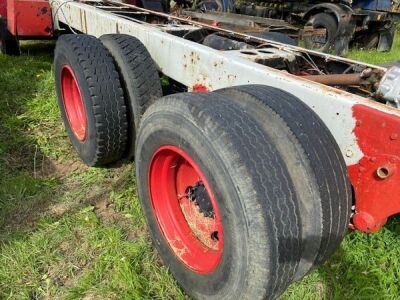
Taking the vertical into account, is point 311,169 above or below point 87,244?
above

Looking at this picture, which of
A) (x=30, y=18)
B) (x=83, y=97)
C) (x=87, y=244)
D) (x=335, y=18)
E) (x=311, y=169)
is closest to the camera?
(x=311, y=169)

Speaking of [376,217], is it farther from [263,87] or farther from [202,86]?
[202,86]

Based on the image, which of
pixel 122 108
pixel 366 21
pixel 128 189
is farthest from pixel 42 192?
pixel 366 21

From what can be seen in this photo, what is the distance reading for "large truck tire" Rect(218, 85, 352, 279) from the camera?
5.31 ft

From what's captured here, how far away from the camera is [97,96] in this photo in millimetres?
2652

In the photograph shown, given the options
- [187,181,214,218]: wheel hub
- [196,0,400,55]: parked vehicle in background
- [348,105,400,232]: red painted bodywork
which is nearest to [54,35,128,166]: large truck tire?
[187,181,214,218]: wheel hub

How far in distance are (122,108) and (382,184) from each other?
1.67 meters

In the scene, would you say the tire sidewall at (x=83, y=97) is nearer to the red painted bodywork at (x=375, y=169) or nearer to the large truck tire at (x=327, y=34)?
the red painted bodywork at (x=375, y=169)

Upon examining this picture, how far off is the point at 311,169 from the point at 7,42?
482 cm

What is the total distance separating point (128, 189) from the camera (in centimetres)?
292

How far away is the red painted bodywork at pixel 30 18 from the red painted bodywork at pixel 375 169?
4.22 metres

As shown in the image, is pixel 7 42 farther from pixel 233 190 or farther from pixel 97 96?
pixel 233 190

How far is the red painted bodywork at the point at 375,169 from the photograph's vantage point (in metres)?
1.56

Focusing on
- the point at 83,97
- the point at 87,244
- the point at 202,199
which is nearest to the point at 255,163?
the point at 202,199
